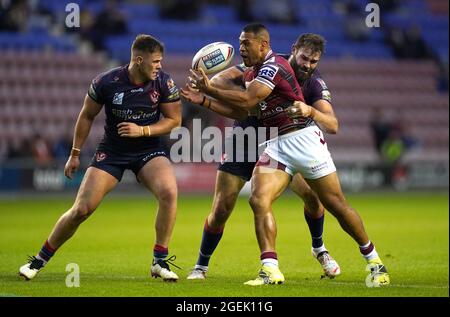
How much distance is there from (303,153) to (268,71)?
92 centimetres

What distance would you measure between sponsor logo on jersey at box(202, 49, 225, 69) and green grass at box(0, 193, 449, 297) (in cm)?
234

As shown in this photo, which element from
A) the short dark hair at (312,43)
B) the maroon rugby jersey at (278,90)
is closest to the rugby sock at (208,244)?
the maroon rugby jersey at (278,90)

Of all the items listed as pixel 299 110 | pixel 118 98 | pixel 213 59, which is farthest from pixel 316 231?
pixel 118 98

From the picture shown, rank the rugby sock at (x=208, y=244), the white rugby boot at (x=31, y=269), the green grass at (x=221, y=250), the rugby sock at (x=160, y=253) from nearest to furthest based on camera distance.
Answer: the green grass at (x=221, y=250), the white rugby boot at (x=31, y=269), the rugby sock at (x=160, y=253), the rugby sock at (x=208, y=244)

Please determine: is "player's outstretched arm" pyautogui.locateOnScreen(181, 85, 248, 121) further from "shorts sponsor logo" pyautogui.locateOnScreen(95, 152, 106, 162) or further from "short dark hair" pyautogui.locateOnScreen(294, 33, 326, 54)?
"shorts sponsor logo" pyautogui.locateOnScreen(95, 152, 106, 162)

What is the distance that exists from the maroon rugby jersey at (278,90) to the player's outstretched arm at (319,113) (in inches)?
6.3

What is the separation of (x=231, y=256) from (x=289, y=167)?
348cm

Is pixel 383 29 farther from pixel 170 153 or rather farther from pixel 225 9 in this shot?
pixel 170 153

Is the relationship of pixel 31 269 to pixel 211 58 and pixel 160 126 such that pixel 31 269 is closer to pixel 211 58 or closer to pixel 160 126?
pixel 160 126

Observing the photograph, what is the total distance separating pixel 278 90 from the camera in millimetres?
9664

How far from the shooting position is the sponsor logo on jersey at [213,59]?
32.8 ft

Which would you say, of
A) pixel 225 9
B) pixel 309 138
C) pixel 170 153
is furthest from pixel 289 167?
pixel 225 9

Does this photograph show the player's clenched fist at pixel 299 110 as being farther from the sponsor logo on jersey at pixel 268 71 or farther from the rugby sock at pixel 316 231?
the rugby sock at pixel 316 231

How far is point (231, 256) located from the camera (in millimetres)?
12906
